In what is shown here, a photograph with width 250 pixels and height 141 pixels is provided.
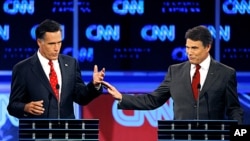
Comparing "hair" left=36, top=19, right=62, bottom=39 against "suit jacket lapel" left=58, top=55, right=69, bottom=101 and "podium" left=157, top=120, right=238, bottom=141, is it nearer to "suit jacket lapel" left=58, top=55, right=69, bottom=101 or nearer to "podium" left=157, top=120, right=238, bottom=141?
"suit jacket lapel" left=58, top=55, right=69, bottom=101

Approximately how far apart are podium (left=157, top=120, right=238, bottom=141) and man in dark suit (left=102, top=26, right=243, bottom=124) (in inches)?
22.2

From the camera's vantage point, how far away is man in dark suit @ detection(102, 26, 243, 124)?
433 centimetres

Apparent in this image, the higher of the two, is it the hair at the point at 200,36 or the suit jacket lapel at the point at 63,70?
the hair at the point at 200,36

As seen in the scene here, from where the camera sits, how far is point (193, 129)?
12.1ft

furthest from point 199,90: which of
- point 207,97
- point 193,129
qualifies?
point 193,129

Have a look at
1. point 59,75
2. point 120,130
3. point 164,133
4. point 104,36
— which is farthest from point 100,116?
point 164,133

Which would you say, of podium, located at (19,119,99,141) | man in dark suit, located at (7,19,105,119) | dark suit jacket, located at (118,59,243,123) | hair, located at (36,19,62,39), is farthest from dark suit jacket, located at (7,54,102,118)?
podium, located at (19,119,99,141)

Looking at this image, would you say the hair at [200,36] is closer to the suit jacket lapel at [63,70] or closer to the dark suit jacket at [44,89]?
the dark suit jacket at [44,89]

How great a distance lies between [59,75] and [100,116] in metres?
2.08

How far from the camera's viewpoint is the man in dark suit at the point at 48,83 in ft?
14.2

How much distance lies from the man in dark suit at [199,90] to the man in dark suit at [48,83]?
8.2 inches

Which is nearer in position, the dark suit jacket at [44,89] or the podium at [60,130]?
the podium at [60,130]

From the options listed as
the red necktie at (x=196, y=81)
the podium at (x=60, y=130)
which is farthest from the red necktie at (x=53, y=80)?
the red necktie at (x=196, y=81)

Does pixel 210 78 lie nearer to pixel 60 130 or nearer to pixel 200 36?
pixel 200 36
